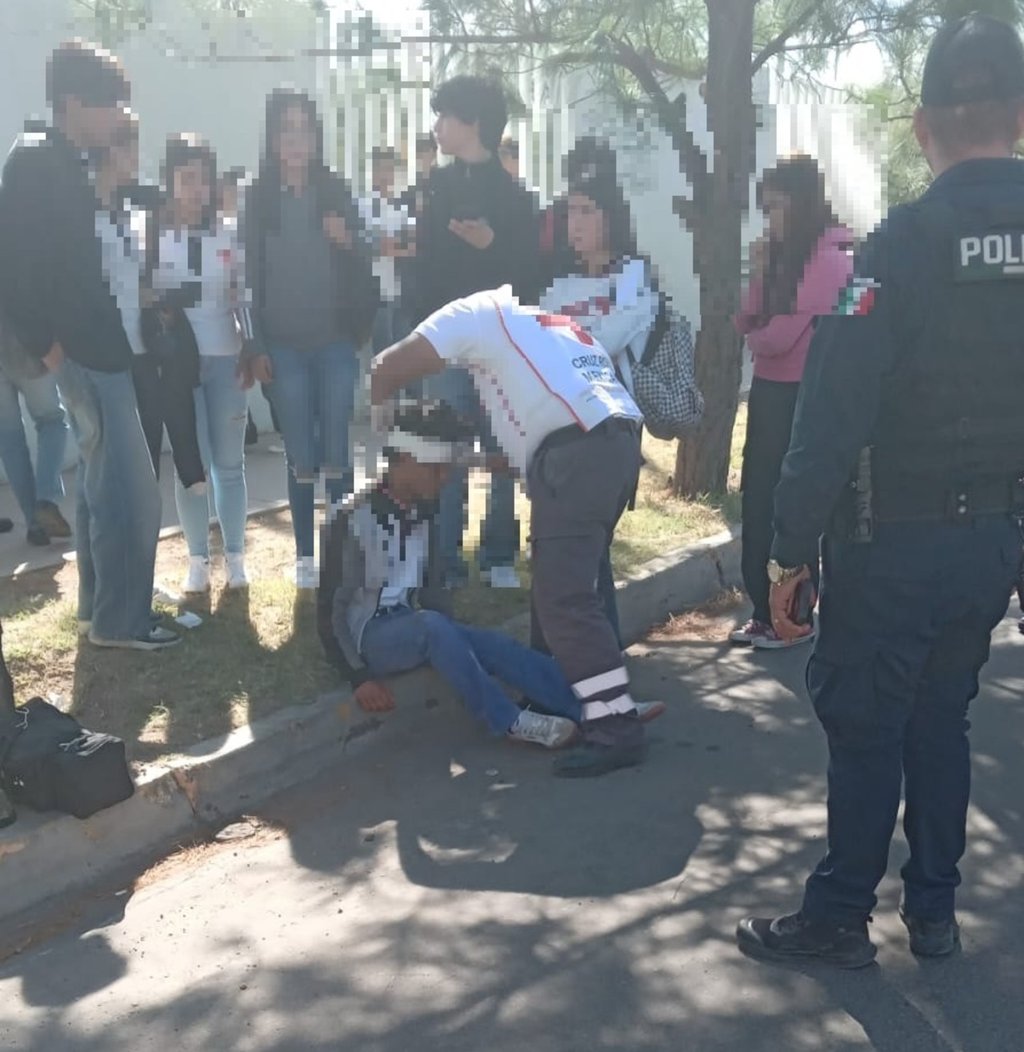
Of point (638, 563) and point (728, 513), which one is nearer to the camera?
point (638, 563)

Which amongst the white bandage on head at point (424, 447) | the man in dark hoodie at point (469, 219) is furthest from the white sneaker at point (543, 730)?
the man in dark hoodie at point (469, 219)

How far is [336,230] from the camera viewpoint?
5.52 m

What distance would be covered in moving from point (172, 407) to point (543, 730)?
192 cm

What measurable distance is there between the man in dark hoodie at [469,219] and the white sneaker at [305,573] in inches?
21.2

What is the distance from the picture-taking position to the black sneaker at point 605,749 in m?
4.42

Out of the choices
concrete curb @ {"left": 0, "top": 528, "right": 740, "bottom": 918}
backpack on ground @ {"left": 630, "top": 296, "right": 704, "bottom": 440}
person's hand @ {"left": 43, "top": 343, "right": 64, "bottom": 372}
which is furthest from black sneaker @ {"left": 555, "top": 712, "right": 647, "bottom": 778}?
person's hand @ {"left": 43, "top": 343, "right": 64, "bottom": 372}

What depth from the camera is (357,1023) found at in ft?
10.0

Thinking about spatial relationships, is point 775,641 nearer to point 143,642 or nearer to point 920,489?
point 143,642

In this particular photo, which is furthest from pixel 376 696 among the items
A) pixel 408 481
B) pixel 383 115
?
pixel 383 115

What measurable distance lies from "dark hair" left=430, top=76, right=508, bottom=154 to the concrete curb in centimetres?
227

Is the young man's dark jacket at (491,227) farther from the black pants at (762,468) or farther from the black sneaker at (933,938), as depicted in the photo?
the black sneaker at (933,938)

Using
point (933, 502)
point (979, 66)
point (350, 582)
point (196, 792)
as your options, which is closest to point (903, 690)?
point (933, 502)

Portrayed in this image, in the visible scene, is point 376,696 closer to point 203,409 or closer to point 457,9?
point 203,409

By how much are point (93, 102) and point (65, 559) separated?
2416 mm
